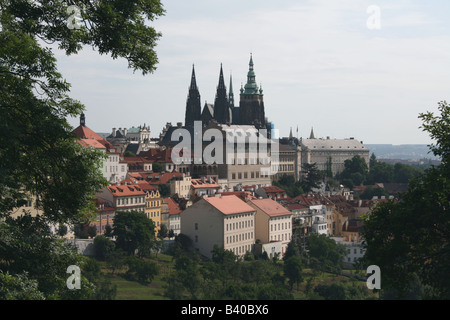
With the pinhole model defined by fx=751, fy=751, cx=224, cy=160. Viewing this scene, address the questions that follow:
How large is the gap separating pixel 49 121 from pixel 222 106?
465ft

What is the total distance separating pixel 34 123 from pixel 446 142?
28.1ft

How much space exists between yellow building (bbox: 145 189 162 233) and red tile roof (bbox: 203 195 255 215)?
20.5 ft

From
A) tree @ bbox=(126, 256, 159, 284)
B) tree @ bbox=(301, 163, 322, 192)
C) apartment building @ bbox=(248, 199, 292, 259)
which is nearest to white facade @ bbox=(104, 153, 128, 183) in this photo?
apartment building @ bbox=(248, 199, 292, 259)

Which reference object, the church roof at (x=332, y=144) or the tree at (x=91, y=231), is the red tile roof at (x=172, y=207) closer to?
the tree at (x=91, y=231)

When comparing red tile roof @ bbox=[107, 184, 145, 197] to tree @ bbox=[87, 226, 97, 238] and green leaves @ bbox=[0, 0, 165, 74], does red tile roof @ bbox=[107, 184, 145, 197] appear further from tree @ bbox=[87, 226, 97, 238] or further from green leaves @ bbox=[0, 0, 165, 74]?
green leaves @ bbox=[0, 0, 165, 74]

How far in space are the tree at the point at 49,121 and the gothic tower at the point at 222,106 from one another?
13854 cm

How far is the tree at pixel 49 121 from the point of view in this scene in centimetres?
1145

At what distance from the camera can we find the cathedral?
498ft


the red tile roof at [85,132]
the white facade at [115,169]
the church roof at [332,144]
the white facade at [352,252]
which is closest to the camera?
the white facade at [352,252]

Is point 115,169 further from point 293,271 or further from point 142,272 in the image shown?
point 142,272

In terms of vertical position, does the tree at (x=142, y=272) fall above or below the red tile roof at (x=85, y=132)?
below

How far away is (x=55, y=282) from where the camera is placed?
11.8 m

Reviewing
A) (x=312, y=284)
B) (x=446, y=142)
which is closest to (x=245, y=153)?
(x=312, y=284)

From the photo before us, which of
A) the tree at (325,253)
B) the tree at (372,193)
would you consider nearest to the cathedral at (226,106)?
the tree at (372,193)
